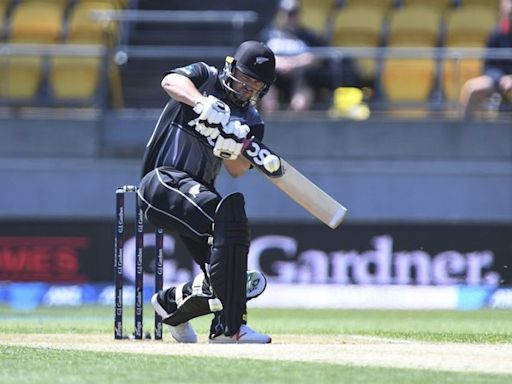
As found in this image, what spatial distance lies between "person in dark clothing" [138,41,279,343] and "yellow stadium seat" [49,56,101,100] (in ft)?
24.5

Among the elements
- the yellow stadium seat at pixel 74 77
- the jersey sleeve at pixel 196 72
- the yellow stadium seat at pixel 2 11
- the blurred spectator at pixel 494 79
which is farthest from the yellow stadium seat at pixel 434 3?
the jersey sleeve at pixel 196 72

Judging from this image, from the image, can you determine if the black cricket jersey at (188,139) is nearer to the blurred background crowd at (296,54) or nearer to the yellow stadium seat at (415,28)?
the blurred background crowd at (296,54)

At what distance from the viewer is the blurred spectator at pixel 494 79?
1447 cm

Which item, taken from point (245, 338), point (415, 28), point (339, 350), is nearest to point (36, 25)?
point (415, 28)

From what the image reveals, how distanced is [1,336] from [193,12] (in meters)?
8.76

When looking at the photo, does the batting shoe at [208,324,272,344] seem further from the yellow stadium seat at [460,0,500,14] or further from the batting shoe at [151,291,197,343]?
the yellow stadium seat at [460,0,500,14]

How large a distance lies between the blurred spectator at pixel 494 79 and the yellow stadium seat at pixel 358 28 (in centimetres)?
167

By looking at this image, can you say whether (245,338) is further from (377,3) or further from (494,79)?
(377,3)

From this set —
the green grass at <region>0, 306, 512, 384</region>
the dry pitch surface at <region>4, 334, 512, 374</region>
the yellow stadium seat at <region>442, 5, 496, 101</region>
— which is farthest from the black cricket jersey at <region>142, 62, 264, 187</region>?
the yellow stadium seat at <region>442, 5, 496, 101</region>

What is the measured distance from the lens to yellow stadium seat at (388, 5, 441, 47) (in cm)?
1591

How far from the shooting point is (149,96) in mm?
15602

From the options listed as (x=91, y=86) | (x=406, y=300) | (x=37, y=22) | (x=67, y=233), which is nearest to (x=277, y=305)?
(x=406, y=300)

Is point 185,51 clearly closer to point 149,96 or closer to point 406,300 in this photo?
point 149,96

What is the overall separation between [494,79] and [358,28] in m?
2.20
